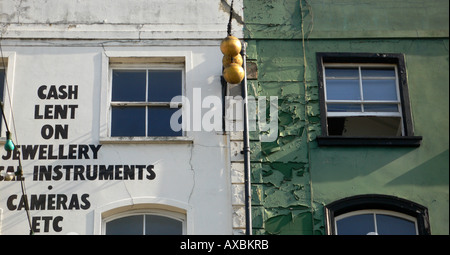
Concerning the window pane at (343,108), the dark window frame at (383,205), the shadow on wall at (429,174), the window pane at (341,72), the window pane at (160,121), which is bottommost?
the dark window frame at (383,205)

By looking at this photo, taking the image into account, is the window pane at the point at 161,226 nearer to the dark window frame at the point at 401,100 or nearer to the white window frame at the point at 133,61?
the white window frame at the point at 133,61

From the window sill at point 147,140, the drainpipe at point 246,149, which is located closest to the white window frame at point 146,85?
the window sill at point 147,140

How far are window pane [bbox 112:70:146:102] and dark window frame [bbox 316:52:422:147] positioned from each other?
301 cm

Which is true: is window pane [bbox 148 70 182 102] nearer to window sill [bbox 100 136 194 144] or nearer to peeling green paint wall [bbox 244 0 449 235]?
window sill [bbox 100 136 194 144]

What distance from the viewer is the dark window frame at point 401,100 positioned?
13633mm

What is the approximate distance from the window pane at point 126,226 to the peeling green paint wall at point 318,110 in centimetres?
181

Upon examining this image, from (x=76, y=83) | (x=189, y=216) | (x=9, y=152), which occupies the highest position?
(x=76, y=83)

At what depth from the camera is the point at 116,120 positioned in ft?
45.9
